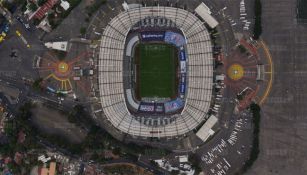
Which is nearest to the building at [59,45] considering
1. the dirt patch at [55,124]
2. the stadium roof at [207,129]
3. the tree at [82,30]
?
the tree at [82,30]

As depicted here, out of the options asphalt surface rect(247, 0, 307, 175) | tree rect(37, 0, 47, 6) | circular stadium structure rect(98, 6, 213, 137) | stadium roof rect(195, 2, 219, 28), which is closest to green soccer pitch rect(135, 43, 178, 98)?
circular stadium structure rect(98, 6, 213, 137)

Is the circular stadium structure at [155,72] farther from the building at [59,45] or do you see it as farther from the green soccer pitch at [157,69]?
the building at [59,45]

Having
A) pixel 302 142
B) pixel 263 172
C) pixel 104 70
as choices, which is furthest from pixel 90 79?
pixel 302 142

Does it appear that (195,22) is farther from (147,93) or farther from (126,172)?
(126,172)

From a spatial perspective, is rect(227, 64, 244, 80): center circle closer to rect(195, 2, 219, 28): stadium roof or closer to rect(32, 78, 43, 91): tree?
rect(195, 2, 219, 28): stadium roof

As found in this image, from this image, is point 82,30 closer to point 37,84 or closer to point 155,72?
point 37,84

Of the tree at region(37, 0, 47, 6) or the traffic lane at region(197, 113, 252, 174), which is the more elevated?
the tree at region(37, 0, 47, 6)

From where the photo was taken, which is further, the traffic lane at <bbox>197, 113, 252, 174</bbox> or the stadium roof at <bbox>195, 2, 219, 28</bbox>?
the traffic lane at <bbox>197, 113, 252, 174</bbox>
